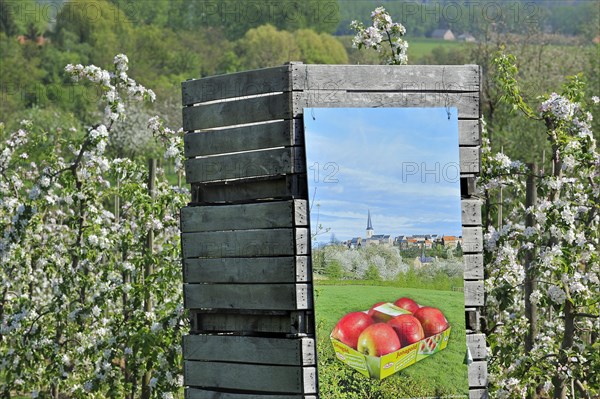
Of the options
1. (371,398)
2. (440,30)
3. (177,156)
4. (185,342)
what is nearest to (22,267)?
(177,156)

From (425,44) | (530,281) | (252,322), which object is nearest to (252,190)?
(252,322)

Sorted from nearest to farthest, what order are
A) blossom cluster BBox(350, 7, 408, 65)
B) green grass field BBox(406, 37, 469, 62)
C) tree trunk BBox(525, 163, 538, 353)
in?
1. blossom cluster BBox(350, 7, 408, 65)
2. tree trunk BBox(525, 163, 538, 353)
3. green grass field BBox(406, 37, 469, 62)

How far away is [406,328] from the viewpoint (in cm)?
580

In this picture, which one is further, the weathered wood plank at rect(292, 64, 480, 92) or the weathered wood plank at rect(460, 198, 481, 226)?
the weathered wood plank at rect(460, 198, 481, 226)

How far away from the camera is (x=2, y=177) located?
943 cm

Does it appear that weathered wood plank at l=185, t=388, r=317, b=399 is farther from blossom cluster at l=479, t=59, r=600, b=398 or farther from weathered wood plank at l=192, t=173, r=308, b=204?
blossom cluster at l=479, t=59, r=600, b=398

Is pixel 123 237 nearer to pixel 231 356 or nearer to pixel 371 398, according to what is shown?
pixel 231 356

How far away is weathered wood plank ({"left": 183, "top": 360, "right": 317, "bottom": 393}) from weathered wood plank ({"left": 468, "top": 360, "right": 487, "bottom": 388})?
955mm

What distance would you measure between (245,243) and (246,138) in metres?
0.63

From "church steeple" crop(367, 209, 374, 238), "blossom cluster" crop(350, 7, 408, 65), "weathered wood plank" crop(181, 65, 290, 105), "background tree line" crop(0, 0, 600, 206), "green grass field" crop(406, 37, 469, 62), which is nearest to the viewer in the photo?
"church steeple" crop(367, 209, 374, 238)

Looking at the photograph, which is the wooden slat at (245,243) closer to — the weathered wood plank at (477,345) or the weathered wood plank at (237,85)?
the weathered wood plank at (237,85)

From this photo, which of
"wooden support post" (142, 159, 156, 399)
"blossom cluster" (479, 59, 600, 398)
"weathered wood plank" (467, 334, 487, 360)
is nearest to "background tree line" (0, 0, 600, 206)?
"wooden support post" (142, 159, 156, 399)

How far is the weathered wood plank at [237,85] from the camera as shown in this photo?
5.99m

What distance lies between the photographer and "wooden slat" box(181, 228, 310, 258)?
593cm
